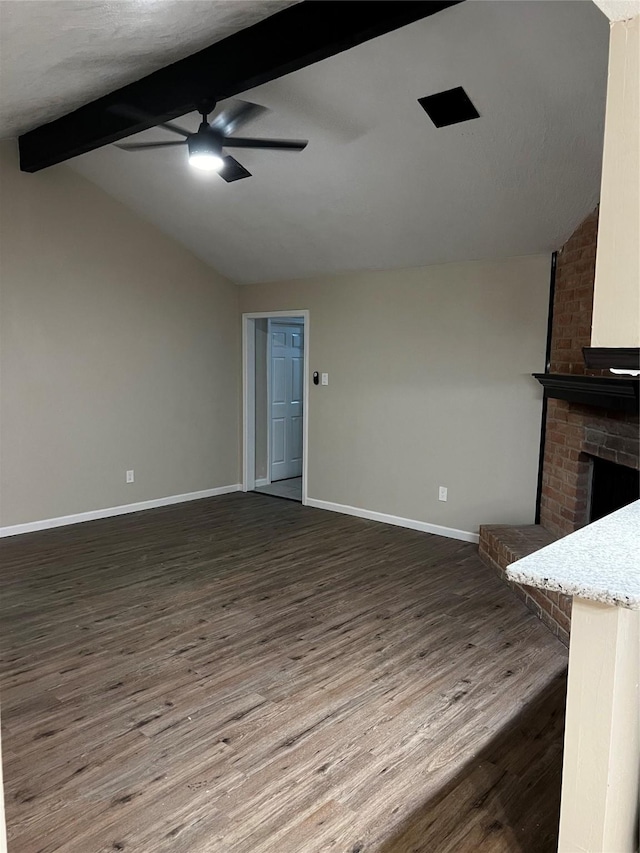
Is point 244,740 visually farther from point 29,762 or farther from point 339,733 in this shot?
point 29,762

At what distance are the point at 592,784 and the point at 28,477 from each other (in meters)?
4.65

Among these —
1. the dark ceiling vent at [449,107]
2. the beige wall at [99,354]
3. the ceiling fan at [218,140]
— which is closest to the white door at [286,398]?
the beige wall at [99,354]

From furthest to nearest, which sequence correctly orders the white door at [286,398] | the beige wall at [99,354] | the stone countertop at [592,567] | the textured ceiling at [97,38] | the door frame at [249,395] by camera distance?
the white door at [286,398], the door frame at [249,395], the beige wall at [99,354], the textured ceiling at [97,38], the stone countertop at [592,567]

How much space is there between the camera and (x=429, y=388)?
16.5ft

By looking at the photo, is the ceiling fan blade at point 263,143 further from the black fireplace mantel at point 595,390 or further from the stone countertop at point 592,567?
the stone countertop at point 592,567

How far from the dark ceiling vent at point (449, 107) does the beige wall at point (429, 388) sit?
1.53m

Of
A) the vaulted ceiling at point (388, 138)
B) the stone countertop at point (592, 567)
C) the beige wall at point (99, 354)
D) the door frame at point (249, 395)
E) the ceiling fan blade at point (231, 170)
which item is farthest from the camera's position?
the door frame at point (249, 395)

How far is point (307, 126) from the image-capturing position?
3568 mm

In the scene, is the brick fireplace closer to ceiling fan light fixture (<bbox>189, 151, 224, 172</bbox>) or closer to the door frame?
ceiling fan light fixture (<bbox>189, 151, 224, 172</bbox>)

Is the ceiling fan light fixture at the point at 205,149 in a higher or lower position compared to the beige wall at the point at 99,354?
higher

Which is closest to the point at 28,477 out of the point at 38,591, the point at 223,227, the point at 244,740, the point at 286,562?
the point at 38,591

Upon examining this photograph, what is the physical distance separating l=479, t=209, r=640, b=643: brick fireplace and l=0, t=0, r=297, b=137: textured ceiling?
2474 millimetres

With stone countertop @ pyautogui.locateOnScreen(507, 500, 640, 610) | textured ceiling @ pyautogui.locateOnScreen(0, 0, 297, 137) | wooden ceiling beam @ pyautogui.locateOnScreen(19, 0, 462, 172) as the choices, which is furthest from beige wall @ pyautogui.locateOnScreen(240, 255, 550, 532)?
stone countertop @ pyautogui.locateOnScreen(507, 500, 640, 610)

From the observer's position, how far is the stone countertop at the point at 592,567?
1.18m
